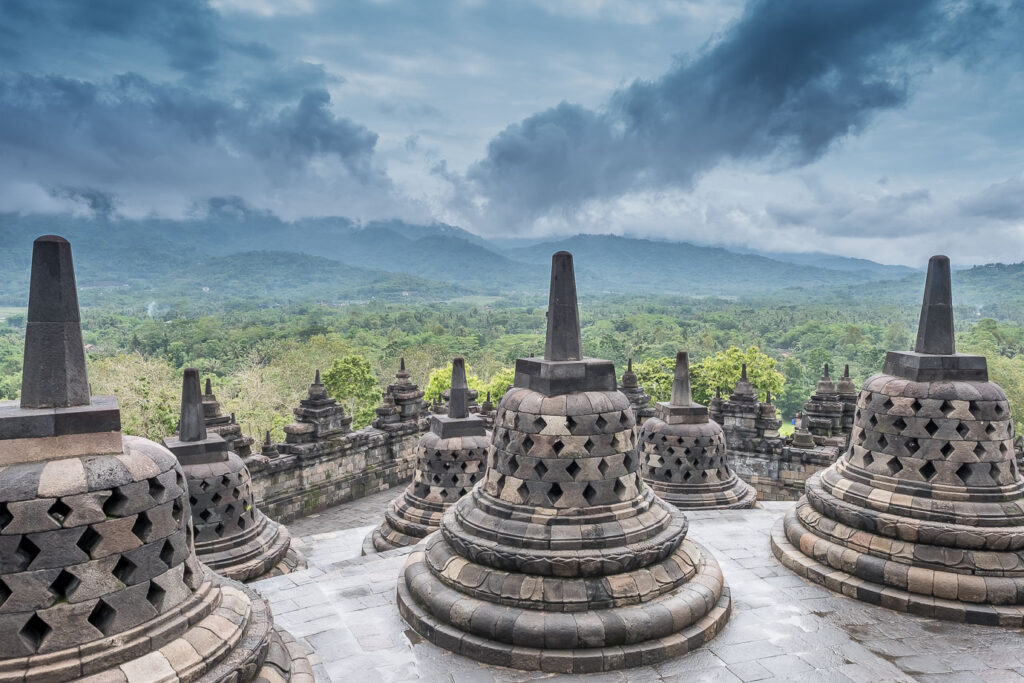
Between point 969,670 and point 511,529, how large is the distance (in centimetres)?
443

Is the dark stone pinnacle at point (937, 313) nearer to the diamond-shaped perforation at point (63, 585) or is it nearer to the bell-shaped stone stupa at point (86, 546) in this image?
the bell-shaped stone stupa at point (86, 546)

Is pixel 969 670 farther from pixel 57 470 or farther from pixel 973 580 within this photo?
pixel 57 470

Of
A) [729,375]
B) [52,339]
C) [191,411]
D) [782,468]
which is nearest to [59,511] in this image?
[52,339]

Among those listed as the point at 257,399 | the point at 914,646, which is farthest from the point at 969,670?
the point at 257,399

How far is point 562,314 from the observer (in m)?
6.46

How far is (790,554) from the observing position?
7.71 metres

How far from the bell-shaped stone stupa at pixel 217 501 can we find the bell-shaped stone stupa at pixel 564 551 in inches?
129

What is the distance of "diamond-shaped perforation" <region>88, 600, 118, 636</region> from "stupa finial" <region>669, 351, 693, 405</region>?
30.6ft

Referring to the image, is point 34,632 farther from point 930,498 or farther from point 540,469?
point 930,498

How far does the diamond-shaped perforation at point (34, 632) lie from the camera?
3328 millimetres

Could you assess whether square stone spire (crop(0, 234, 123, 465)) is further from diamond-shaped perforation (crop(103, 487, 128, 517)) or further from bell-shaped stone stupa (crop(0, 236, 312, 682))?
diamond-shaped perforation (crop(103, 487, 128, 517))

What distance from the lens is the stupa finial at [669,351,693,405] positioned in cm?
1125

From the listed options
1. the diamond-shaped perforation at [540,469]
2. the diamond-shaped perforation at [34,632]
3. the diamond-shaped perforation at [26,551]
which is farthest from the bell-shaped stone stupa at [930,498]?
the diamond-shaped perforation at [26,551]

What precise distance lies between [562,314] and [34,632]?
4.90 m
